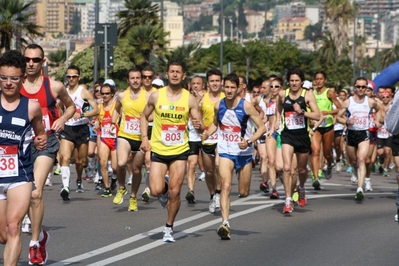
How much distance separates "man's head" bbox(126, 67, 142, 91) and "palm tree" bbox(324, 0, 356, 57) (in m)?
106

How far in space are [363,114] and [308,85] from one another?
1.13 m

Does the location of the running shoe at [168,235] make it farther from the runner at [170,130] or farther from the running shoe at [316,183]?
the running shoe at [316,183]

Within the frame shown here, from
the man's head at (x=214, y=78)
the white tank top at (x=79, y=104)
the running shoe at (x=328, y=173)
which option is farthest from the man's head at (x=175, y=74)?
the running shoe at (x=328, y=173)

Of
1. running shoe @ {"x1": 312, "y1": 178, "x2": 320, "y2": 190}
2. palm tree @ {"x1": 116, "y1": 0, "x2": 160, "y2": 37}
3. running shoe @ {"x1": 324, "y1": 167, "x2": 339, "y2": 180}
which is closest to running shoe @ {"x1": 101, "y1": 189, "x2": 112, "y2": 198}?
running shoe @ {"x1": 312, "y1": 178, "x2": 320, "y2": 190}

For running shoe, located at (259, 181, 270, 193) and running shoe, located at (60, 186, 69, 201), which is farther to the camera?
running shoe, located at (259, 181, 270, 193)

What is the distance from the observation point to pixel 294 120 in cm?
1623

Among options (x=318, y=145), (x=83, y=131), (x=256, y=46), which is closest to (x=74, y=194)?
(x=83, y=131)

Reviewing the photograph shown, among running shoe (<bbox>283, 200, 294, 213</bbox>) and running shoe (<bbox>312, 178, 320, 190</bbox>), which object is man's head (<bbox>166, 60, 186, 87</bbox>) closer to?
running shoe (<bbox>283, 200, 294, 213</bbox>)

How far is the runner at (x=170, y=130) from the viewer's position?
41.8 ft

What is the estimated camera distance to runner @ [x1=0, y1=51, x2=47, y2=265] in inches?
348

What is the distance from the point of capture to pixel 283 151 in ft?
52.6

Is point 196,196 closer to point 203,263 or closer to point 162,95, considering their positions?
point 162,95

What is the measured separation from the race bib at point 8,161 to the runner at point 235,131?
187 inches

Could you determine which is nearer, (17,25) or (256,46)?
(17,25)
